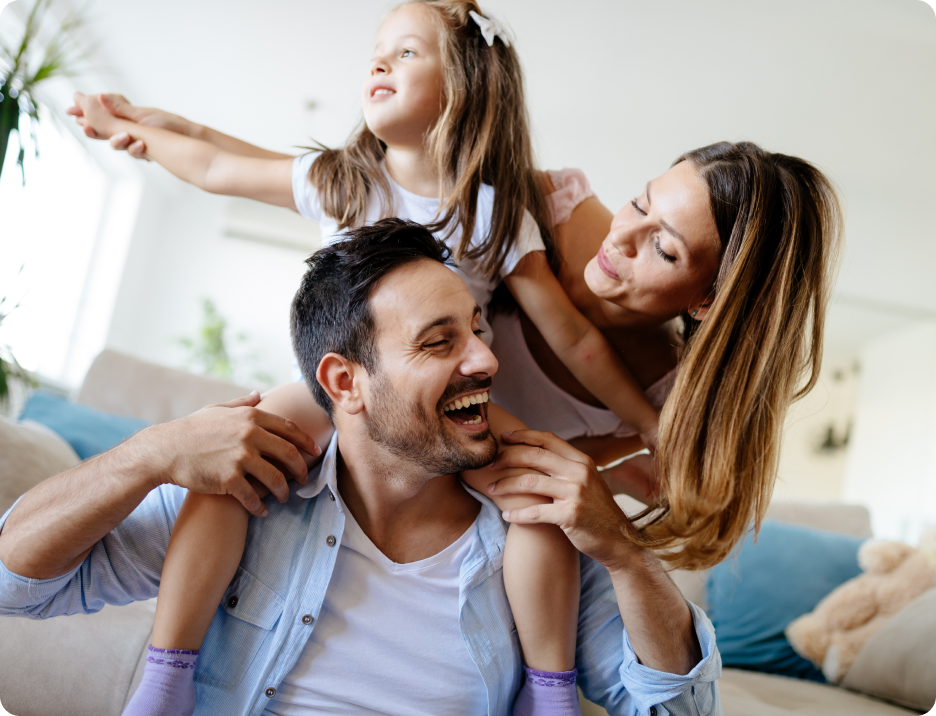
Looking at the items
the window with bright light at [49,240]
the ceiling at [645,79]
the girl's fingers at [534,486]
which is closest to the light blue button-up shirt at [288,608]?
the girl's fingers at [534,486]

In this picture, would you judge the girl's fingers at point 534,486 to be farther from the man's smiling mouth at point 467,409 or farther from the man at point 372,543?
the man's smiling mouth at point 467,409

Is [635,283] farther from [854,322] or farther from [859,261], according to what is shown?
[854,322]

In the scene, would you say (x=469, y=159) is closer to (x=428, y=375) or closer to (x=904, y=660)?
(x=428, y=375)

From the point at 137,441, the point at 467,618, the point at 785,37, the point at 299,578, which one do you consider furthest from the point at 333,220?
the point at 785,37

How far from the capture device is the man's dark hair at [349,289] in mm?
1329

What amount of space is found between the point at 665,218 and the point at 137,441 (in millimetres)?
1016

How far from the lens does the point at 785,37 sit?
4008 mm

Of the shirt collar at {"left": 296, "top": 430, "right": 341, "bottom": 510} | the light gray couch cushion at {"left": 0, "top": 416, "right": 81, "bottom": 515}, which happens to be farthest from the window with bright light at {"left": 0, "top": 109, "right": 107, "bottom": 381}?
the shirt collar at {"left": 296, "top": 430, "right": 341, "bottom": 510}

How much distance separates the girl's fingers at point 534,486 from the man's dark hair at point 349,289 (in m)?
0.31

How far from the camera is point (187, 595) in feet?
3.92

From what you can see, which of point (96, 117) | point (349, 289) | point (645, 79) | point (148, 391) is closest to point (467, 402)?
point (349, 289)

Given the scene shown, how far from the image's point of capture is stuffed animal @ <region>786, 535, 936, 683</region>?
2238 millimetres

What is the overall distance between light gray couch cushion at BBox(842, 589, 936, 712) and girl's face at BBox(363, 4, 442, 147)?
1.93 m

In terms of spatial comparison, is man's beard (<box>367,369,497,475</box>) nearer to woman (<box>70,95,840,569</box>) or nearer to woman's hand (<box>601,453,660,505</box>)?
woman (<box>70,95,840,569</box>)
